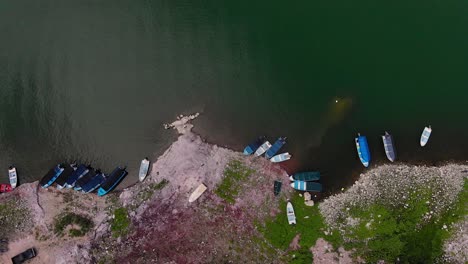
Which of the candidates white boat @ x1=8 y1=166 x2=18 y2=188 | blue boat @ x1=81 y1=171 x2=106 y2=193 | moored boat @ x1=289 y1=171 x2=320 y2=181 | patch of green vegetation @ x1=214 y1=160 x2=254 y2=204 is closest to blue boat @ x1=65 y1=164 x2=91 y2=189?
blue boat @ x1=81 y1=171 x2=106 y2=193

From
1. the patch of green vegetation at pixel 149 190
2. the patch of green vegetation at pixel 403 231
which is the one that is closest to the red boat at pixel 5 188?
the patch of green vegetation at pixel 149 190

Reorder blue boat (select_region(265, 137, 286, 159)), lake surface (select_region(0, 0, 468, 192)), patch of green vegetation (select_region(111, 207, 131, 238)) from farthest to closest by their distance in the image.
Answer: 1. lake surface (select_region(0, 0, 468, 192))
2. blue boat (select_region(265, 137, 286, 159))
3. patch of green vegetation (select_region(111, 207, 131, 238))

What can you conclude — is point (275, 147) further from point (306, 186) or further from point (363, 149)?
point (363, 149)

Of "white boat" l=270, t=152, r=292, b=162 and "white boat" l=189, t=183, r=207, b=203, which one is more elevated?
"white boat" l=270, t=152, r=292, b=162

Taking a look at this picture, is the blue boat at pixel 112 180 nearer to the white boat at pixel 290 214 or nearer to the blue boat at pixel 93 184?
the blue boat at pixel 93 184

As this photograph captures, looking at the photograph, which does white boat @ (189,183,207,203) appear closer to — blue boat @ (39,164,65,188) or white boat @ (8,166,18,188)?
blue boat @ (39,164,65,188)

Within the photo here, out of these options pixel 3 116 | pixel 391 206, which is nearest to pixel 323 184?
pixel 391 206
